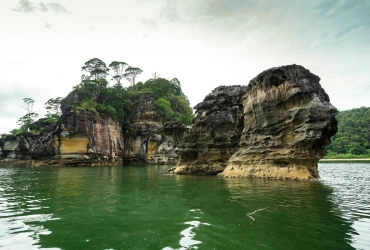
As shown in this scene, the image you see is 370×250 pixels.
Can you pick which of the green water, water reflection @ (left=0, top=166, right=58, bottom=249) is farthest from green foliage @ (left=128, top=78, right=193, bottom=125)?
the green water

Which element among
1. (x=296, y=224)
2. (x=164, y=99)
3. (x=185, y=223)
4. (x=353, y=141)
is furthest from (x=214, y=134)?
(x=353, y=141)

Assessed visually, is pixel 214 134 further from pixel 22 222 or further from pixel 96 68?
pixel 96 68

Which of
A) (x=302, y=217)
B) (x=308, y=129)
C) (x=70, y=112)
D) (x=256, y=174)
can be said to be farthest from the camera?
(x=70, y=112)

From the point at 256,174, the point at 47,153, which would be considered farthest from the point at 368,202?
the point at 47,153

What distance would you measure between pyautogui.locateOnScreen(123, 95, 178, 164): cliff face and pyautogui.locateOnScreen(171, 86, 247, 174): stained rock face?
28.2 m

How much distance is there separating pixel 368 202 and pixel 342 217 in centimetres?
350

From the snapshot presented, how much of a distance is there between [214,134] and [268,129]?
234 inches

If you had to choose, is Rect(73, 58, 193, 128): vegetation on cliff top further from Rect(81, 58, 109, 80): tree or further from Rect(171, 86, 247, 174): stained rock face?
Rect(171, 86, 247, 174): stained rock face

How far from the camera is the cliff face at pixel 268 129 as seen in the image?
17234 millimetres

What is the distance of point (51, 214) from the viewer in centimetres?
745

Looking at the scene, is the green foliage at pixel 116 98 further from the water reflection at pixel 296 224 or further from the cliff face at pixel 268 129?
the water reflection at pixel 296 224

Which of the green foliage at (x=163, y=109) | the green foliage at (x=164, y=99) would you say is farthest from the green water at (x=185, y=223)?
the green foliage at (x=164, y=99)

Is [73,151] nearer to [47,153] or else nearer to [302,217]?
[47,153]

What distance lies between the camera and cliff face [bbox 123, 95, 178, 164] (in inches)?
2109
